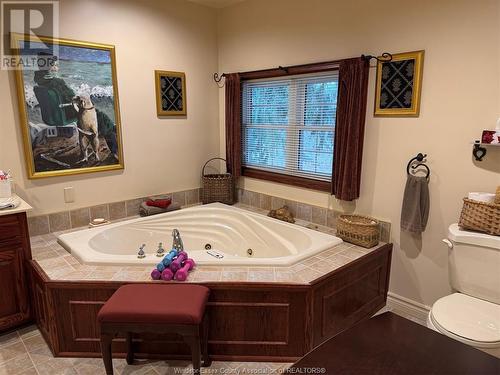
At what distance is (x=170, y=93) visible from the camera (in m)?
3.50

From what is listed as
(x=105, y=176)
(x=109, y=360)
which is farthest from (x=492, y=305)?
(x=105, y=176)

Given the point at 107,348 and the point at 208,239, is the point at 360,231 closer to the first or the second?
the point at 208,239

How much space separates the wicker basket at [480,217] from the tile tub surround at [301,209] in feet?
2.21

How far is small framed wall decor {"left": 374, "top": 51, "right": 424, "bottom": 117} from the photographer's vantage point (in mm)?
2395

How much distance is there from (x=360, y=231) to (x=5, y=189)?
2597mm

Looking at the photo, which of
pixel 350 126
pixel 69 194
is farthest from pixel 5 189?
pixel 350 126

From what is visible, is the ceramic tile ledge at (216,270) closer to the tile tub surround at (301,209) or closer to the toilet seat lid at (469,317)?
the tile tub surround at (301,209)

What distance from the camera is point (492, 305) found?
193 cm

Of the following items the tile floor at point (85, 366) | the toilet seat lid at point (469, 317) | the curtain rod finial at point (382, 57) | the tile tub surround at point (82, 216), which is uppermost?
the curtain rod finial at point (382, 57)

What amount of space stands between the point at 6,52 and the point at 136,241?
174cm

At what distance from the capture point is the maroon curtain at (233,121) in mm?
3625

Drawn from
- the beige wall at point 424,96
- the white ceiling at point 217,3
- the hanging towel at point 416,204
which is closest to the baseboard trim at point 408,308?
the beige wall at point 424,96

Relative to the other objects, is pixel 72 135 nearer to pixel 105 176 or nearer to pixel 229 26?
pixel 105 176

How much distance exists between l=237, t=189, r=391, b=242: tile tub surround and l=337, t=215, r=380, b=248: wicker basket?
0.28ft
